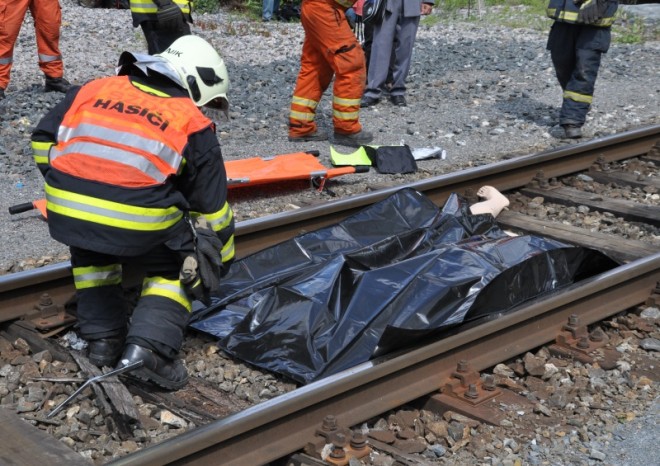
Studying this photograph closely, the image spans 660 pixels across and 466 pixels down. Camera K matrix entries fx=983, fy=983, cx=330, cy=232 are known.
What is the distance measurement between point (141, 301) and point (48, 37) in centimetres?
631

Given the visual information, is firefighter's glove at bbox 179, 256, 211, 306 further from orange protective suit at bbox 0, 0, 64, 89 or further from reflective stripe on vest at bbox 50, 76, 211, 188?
orange protective suit at bbox 0, 0, 64, 89

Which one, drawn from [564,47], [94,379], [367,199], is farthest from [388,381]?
[564,47]

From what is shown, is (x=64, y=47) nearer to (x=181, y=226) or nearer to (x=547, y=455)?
(x=181, y=226)

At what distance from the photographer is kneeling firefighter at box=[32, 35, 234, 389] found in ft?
13.0

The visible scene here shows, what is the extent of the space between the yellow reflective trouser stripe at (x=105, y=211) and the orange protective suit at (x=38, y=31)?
586cm

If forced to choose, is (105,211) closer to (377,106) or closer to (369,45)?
(377,106)

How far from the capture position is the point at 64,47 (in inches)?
485

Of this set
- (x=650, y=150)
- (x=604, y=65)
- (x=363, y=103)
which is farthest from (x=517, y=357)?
(x=604, y=65)

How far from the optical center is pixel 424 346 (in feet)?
14.0

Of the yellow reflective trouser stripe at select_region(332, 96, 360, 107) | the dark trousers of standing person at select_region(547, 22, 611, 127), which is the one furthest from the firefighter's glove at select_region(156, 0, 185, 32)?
the dark trousers of standing person at select_region(547, 22, 611, 127)

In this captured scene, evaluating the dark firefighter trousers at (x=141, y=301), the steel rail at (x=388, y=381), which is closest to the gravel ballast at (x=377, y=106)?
the dark firefighter trousers at (x=141, y=301)

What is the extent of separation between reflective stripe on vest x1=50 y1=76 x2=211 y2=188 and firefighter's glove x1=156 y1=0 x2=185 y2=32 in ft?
14.2

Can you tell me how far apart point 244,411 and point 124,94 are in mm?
1415

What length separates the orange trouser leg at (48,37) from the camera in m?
9.80
